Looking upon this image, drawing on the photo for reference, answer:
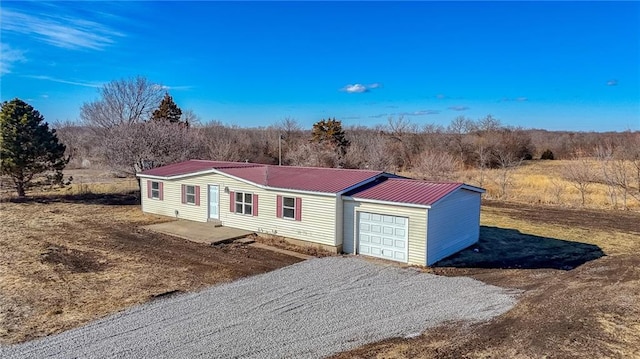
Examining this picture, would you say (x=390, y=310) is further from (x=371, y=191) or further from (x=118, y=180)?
(x=118, y=180)

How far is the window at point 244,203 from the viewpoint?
17891 millimetres

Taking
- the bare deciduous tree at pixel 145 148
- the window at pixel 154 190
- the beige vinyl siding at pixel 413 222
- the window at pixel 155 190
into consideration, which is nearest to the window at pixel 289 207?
the beige vinyl siding at pixel 413 222

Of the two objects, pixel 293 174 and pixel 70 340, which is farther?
pixel 293 174

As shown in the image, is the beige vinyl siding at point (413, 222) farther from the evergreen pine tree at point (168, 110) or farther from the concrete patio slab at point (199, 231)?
the evergreen pine tree at point (168, 110)

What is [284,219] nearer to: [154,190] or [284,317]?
[284,317]

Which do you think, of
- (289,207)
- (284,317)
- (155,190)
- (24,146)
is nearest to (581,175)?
(289,207)

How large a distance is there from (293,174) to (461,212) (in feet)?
23.4

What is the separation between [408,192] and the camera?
14859 mm

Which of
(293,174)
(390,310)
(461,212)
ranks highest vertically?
(293,174)

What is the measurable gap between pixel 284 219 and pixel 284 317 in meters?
7.48

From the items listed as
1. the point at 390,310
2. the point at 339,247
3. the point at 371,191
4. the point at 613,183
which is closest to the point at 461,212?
the point at 371,191

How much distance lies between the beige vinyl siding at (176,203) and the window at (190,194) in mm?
191

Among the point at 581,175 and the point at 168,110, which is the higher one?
the point at 168,110

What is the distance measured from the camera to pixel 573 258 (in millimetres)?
14938
